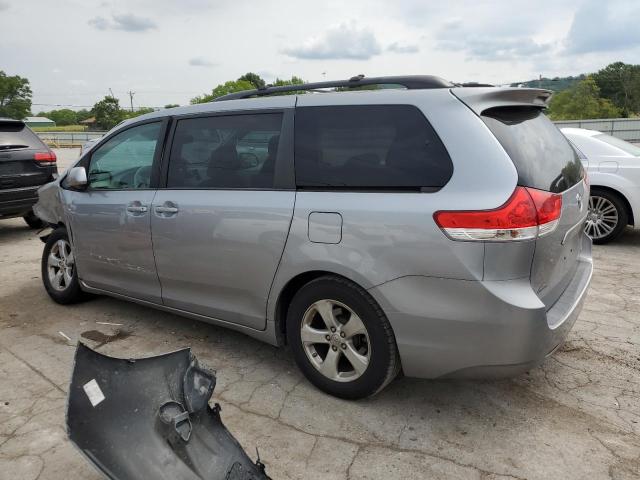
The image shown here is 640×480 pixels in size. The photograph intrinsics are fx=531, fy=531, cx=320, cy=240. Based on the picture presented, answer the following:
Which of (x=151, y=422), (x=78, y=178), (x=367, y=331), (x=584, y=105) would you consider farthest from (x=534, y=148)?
(x=584, y=105)

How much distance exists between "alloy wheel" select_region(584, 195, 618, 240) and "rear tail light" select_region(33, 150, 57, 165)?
7373mm

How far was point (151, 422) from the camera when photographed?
2289 mm

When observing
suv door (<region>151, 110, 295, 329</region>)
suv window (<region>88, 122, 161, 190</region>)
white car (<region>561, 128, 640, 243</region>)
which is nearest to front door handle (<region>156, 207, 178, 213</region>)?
suv door (<region>151, 110, 295, 329</region>)

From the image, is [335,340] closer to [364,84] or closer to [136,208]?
[364,84]

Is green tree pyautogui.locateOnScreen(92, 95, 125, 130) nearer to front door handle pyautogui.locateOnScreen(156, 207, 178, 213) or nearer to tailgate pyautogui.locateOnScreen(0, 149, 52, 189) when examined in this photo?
tailgate pyautogui.locateOnScreen(0, 149, 52, 189)

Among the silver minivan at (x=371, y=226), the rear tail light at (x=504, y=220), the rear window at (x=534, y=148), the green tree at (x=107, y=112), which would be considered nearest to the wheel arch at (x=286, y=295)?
the silver minivan at (x=371, y=226)

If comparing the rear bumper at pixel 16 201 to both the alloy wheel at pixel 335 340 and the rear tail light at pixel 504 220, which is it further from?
the rear tail light at pixel 504 220

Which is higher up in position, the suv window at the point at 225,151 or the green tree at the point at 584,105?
the green tree at the point at 584,105

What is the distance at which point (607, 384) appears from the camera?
3.17 m

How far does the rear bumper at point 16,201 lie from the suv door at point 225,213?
4415 millimetres

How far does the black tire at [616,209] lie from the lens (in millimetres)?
6379

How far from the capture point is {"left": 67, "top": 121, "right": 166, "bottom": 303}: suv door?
12.4ft

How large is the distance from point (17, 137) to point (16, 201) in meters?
0.99

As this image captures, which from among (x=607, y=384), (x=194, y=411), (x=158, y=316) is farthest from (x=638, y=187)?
(x=194, y=411)
